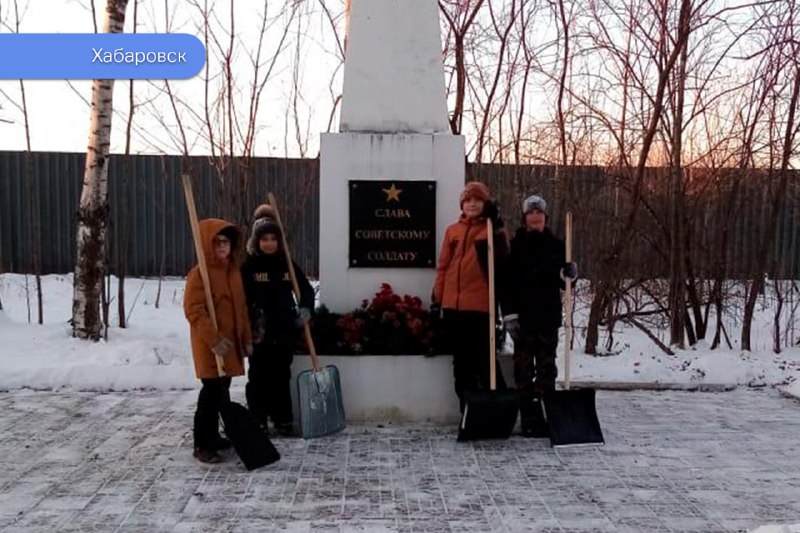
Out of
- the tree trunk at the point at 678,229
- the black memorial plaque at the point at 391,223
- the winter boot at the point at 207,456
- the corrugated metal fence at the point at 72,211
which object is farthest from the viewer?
the corrugated metal fence at the point at 72,211

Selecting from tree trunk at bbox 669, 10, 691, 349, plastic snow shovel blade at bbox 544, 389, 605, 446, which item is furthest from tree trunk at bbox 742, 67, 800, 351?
plastic snow shovel blade at bbox 544, 389, 605, 446

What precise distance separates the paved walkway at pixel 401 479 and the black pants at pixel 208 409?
0.15 meters

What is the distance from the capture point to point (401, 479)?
3.86m

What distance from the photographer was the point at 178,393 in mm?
5848

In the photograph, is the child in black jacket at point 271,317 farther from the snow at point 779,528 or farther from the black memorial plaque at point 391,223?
the snow at point 779,528

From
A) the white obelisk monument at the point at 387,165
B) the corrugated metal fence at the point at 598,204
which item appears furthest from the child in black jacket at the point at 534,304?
the corrugated metal fence at the point at 598,204

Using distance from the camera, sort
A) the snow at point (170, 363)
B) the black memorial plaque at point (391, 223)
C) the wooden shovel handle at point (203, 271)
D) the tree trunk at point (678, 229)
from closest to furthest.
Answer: the wooden shovel handle at point (203, 271), the black memorial plaque at point (391, 223), the snow at point (170, 363), the tree trunk at point (678, 229)

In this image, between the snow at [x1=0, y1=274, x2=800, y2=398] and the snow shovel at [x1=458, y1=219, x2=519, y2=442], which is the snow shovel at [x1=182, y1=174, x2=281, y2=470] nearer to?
the snow shovel at [x1=458, y1=219, x2=519, y2=442]

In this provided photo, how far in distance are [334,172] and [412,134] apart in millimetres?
627

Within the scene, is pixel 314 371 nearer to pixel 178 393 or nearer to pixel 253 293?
pixel 253 293

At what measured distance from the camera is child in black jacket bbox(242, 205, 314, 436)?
447 cm

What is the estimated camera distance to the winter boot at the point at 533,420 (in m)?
4.62

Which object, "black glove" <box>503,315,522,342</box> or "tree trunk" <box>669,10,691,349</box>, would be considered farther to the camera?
"tree trunk" <box>669,10,691,349</box>

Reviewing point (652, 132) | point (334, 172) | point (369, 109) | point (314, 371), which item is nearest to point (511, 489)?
point (314, 371)
